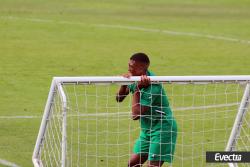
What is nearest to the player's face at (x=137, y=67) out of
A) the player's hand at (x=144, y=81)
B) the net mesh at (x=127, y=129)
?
the player's hand at (x=144, y=81)

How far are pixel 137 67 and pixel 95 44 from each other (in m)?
15.3

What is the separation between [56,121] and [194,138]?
462 centimetres

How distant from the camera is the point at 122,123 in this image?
50.7 feet

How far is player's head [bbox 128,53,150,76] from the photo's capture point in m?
10.5

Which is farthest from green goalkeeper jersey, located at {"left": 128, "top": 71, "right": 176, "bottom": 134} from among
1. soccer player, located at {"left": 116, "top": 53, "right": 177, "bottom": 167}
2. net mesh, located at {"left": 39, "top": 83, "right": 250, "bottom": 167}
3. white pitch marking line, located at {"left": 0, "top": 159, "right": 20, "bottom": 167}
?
white pitch marking line, located at {"left": 0, "top": 159, "right": 20, "bottom": 167}

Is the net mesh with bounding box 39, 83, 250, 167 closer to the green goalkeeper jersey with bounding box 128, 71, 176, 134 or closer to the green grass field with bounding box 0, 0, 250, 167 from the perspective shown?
the green grass field with bounding box 0, 0, 250, 167

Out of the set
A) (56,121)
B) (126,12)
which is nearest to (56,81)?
(56,121)

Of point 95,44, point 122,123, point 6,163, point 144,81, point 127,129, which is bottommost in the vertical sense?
point 6,163

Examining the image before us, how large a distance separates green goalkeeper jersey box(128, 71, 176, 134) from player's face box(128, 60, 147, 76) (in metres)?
0.24

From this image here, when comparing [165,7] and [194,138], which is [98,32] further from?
[194,138]

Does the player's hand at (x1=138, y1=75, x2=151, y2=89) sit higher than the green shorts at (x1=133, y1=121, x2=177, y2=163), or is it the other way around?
the player's hand at (x1=138, y1=75, x2=151, y2=89)

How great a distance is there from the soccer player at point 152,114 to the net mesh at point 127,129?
94 cm

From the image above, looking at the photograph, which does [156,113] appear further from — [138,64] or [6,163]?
[6,163]

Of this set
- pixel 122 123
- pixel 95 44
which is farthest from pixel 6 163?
pixel 95 44
